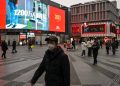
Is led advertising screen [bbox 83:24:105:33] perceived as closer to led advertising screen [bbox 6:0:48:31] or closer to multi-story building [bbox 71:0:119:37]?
multi-story building [bbox 71:0:119:37]

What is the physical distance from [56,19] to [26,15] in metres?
17.9

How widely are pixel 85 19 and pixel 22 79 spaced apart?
12953 centimetres

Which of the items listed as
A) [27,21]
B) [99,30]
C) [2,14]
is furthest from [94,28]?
[2,14]

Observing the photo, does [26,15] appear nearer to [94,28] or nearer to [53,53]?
[94,28]

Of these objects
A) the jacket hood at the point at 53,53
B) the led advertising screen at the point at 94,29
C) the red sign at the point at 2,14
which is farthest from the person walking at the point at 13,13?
the jacket hood at the point at 53,53

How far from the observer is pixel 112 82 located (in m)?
11.6

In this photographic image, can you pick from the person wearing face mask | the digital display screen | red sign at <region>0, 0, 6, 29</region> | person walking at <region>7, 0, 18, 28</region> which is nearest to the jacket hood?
the person wearing face mask

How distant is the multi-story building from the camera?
130125mm

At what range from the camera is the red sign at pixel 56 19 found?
97312 millimetres

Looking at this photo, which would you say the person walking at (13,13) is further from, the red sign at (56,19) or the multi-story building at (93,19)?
the multi-story building at (93,19)

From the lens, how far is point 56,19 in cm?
10031

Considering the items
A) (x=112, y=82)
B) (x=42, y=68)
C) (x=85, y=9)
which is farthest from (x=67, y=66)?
→ (x=85, y=9)

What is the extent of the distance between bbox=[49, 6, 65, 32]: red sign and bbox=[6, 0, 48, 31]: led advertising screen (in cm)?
394

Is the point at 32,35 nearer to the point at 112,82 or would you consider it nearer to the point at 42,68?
the point at 112,82
